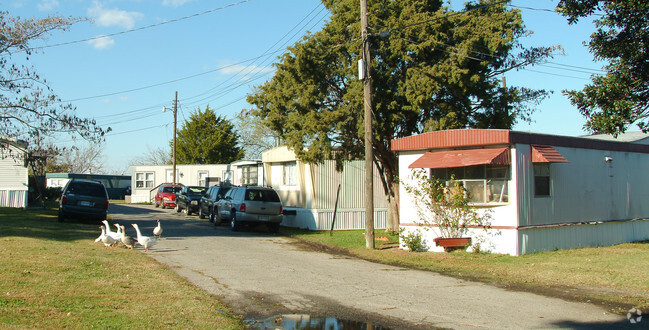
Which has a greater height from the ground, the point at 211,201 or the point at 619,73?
the point at 619,73

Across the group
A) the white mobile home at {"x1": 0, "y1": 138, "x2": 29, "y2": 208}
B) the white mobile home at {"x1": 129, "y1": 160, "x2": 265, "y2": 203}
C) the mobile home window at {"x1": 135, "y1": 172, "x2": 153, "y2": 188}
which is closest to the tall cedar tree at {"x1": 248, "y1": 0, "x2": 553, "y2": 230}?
the white mobile home at {"x1": 0, "y1": 138, "x2": 29, "y2": 208}

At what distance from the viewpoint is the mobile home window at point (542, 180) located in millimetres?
15219

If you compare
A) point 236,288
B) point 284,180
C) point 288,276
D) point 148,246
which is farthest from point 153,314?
point 284,180

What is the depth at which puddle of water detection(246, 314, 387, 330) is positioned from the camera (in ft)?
23.6

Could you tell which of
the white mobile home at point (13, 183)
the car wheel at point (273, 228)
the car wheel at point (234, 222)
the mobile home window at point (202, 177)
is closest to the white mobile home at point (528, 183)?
the car wheel at point (273, 228)

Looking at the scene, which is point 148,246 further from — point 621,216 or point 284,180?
point 621,216

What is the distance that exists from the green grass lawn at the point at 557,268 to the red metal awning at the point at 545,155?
97.3 inches

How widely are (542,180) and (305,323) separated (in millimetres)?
10306

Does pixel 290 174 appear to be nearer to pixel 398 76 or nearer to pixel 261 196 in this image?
pixel 261 196

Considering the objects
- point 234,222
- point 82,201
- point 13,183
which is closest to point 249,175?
point 234,222

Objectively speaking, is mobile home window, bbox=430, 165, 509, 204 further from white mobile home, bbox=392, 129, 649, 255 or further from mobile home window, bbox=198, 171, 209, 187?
mobile home window, bbox=198, 171, 209, 187

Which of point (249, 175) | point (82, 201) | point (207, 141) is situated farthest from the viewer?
point (207, 141)

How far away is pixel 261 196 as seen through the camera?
2150 centimetres

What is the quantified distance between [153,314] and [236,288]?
100 inches
